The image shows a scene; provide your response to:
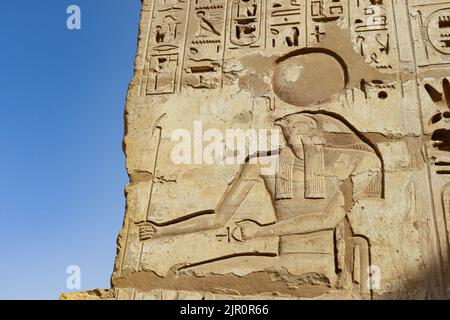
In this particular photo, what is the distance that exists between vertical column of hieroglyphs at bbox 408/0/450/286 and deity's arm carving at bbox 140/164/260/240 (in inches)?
49.0

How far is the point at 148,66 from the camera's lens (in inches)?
159

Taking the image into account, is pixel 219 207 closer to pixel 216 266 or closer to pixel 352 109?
pixel 216 266

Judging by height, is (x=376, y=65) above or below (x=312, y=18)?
below

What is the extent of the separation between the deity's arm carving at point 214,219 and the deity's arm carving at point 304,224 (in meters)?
0.17

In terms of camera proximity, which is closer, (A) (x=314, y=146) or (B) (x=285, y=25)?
(A) (x=314, y=146)

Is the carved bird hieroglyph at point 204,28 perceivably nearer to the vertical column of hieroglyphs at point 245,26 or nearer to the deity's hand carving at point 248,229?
the vertical column of hieroglyphs at point 245,26

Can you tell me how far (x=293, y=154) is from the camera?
345 cm

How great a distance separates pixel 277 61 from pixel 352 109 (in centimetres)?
75

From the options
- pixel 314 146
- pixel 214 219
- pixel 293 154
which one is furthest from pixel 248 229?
pixel 314 146

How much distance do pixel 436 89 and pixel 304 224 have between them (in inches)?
56.8

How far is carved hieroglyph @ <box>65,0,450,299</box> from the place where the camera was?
3.05m

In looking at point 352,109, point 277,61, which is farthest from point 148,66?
point 352,109

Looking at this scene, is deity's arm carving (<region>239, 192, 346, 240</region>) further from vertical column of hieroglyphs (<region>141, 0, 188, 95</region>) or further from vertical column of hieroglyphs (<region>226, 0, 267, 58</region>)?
vertical column of hieroglyphs (<region>226, 0, 267, 58</region>)

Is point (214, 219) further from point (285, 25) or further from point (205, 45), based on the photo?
point (285, 25)
